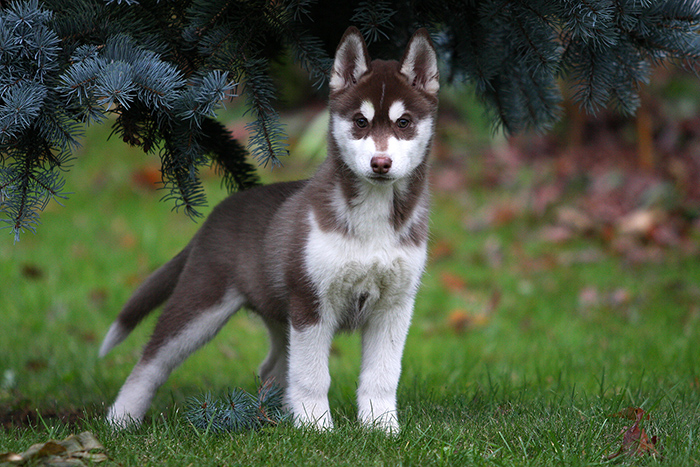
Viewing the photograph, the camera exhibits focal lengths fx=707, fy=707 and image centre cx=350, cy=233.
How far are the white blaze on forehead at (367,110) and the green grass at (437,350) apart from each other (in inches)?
45.3

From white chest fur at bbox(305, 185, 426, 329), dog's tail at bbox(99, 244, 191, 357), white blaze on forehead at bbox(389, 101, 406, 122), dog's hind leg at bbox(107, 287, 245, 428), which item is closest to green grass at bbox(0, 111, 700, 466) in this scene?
dog's hind leg at bbox(107, 287, 245, 428)

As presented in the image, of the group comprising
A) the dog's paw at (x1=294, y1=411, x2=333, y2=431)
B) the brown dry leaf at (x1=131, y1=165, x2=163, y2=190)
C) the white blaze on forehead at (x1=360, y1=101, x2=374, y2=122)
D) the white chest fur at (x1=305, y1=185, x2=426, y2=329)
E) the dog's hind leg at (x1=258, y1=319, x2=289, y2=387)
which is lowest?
the brown dry leaf at (x1=131, y1=165, x2=163, y2=190)

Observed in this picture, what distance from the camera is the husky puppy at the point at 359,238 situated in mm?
3176

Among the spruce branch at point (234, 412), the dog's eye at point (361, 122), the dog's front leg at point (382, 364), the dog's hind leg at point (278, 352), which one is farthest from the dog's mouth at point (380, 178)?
the dog's hind leg at point (278, 352)

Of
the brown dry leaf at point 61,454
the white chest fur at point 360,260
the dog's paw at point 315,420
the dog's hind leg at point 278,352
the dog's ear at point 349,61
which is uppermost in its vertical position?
the dog's ear at point 349,61

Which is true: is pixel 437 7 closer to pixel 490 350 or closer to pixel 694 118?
pixel 490 350

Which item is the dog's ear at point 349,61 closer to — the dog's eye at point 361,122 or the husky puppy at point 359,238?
the husky puppy at point 359,238

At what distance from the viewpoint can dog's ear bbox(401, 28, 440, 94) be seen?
3178 mm

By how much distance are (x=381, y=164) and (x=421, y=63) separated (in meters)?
0.60

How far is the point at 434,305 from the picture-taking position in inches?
268

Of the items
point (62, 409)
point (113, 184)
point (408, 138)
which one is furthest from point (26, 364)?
point (113, 184)

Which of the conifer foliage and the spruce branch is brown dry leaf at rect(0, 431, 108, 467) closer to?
the spruce branch

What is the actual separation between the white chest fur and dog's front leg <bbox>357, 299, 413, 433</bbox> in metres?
0.12

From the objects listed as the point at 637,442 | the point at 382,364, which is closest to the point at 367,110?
the point at 382,364
